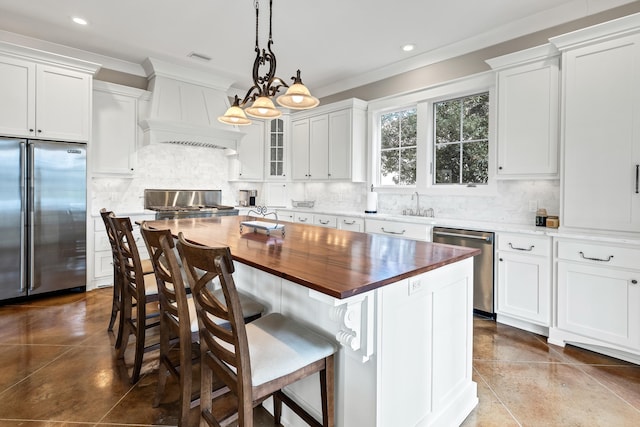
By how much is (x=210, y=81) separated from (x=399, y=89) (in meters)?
2.84

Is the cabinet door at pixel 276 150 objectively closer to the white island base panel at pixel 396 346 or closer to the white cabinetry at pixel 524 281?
the white cabinetry at pixel 524 281

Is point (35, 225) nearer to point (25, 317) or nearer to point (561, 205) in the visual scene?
point (25, 317)

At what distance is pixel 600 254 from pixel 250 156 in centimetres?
487

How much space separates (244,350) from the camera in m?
1.19

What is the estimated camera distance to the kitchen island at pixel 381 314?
1.30 m

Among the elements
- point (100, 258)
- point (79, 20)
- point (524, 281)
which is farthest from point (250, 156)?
point (524, 281)

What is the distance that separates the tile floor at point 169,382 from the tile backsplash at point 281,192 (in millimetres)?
1310

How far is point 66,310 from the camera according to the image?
3398mm

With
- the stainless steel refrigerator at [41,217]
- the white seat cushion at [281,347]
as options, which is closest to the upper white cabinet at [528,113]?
the white seat cushion at [281,347]

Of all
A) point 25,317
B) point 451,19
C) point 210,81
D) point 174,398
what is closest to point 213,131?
point 210,81

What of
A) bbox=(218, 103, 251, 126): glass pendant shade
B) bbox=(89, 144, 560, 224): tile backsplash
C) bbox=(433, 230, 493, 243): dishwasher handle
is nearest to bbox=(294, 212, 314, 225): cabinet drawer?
bbox=(89, 144, 560, 224): tile backsplash

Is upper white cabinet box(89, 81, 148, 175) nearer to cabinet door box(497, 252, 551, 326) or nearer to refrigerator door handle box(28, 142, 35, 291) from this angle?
refrigerator door handle box(28, 142, 35, 291)

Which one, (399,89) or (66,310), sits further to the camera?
(399,89)

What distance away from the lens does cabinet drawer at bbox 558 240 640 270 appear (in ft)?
7.81
